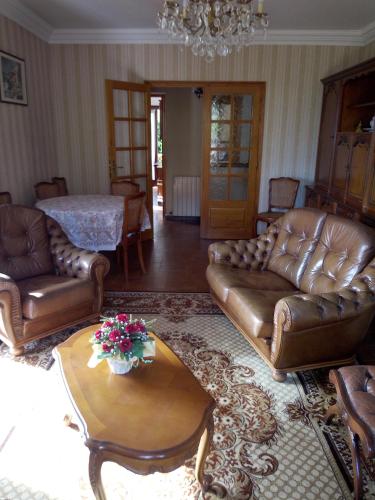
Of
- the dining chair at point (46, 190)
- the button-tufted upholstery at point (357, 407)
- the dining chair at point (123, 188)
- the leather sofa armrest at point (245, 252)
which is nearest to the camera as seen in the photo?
the button-tufted upholstery at point (357, 407)

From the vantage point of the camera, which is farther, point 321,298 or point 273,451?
point 321,298

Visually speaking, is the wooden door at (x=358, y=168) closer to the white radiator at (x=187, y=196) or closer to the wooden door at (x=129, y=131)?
the wooden door at (x=129, y=131)

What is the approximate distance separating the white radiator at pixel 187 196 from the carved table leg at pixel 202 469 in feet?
18.8

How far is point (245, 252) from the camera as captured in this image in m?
3.37

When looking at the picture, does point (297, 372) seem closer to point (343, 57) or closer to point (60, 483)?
point (60, 483)

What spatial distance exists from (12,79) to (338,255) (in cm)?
383

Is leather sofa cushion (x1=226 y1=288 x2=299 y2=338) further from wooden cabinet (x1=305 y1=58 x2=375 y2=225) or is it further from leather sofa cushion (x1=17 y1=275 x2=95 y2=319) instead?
wooden cabinet (x1=305 y1=58 x2=375 y2=225)

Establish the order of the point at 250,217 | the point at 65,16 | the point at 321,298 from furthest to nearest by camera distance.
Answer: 1. the point at 250,217
2. the point at 65,16
3. the point at 321,298

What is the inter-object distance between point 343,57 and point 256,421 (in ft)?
16.5

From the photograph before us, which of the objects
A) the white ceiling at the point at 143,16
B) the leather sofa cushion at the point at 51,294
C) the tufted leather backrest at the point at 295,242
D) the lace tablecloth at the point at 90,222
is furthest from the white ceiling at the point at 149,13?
the leather sofa cushion at the point at 51,294

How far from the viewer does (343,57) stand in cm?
517

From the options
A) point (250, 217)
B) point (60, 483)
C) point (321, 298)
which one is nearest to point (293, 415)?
point (321, 298)

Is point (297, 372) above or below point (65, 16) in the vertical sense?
below

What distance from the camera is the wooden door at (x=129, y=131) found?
16.5 feet
